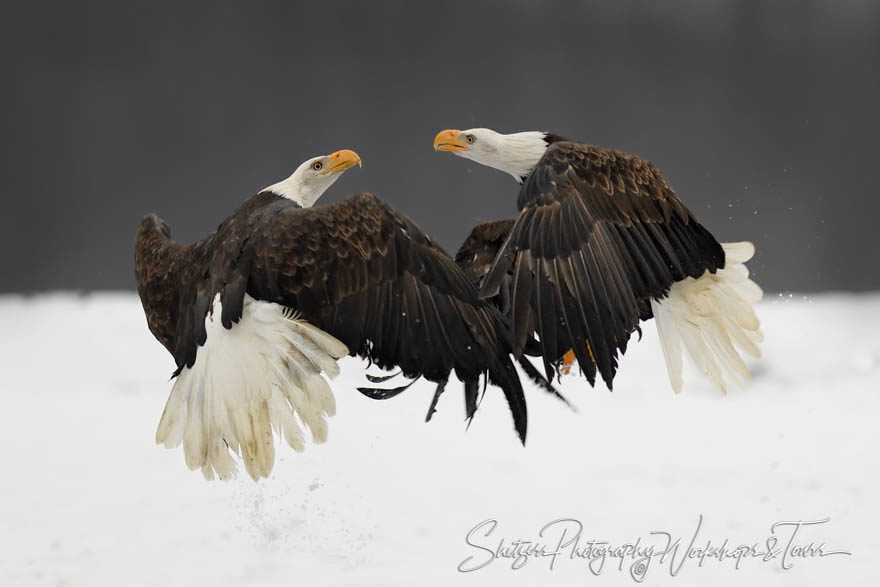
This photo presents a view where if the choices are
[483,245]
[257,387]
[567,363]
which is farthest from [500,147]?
[257,387]

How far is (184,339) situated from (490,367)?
1.02 meters

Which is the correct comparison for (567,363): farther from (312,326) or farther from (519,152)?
(312,326)

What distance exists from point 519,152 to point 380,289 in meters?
0.88

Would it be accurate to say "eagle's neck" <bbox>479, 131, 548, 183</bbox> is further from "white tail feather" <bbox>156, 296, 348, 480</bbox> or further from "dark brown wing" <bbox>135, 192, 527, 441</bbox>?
"white tail feather" <bbox>156, 296, 348, 480</bbox>

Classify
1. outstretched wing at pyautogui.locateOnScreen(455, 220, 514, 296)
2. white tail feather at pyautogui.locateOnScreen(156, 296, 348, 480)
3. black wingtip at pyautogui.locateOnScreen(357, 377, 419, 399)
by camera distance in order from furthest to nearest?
1. outstretched wing at pyautogui.locateOnScreen(455, 220, 514, 296)
2. black wingtip at pyautogui.locateOnScreen(357, 377, 419, 399)
3. white tail feather at pyautogui.locateOnScreen(156, 296, 348, 480)

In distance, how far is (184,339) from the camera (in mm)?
3227

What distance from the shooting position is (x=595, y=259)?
3016 millimetres

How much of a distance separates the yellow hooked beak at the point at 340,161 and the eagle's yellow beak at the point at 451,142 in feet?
1.04

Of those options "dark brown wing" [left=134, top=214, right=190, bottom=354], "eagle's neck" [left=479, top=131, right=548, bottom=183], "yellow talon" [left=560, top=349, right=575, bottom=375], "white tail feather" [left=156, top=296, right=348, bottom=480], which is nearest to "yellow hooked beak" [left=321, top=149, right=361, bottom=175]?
"eagle's neck" [left=479, top=131, right=548, bottom=183]

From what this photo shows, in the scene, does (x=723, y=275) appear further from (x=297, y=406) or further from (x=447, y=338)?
(x=297, y=406)

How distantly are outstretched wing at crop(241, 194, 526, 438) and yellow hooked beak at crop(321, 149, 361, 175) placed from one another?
0.57m

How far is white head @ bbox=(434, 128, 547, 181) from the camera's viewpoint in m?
3.57

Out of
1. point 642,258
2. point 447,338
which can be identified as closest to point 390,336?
point 447,338

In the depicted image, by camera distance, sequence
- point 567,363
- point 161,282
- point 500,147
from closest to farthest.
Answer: point 161,282
point 500,147
point 567,363
